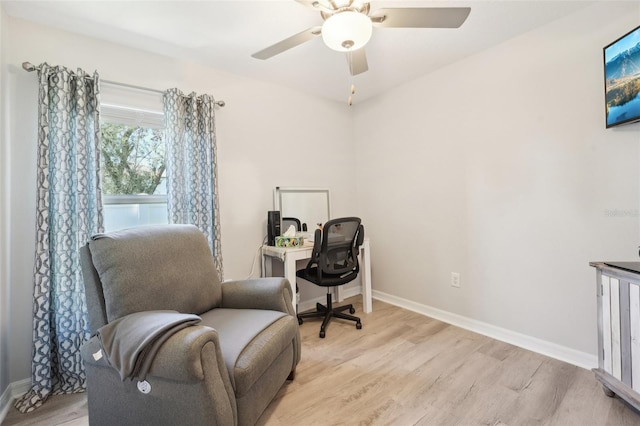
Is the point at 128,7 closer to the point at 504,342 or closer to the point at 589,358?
the point at 504,342

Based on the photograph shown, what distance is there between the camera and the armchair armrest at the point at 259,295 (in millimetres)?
1679

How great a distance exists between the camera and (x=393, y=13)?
1354 mm

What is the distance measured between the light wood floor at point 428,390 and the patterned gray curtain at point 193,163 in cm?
114

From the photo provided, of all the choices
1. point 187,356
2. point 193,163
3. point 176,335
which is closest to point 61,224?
point 193,163

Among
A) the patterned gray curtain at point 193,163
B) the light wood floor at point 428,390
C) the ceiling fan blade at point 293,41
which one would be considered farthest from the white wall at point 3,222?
the ceiling fan blade at point 293,41

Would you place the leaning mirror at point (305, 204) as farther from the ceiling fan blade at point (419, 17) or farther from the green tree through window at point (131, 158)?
the ceiling fan blade at point (419, 17)

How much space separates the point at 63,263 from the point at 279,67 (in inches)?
83.6

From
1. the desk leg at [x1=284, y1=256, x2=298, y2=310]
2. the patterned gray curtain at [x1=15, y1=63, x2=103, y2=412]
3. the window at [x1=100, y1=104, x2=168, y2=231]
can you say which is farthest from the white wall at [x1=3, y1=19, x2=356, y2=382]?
the desk leg at [x1=284, y1=256, x2=298, y2=310]

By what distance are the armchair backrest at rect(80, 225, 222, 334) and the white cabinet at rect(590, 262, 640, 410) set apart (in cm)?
218

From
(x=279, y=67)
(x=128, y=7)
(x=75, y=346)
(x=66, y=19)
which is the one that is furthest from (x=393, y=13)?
(x=75, y=346)

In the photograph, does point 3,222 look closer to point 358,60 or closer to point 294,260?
point 294,260

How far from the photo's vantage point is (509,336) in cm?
217

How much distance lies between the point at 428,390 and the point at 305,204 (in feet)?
6.37

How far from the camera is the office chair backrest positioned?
7.44ft
